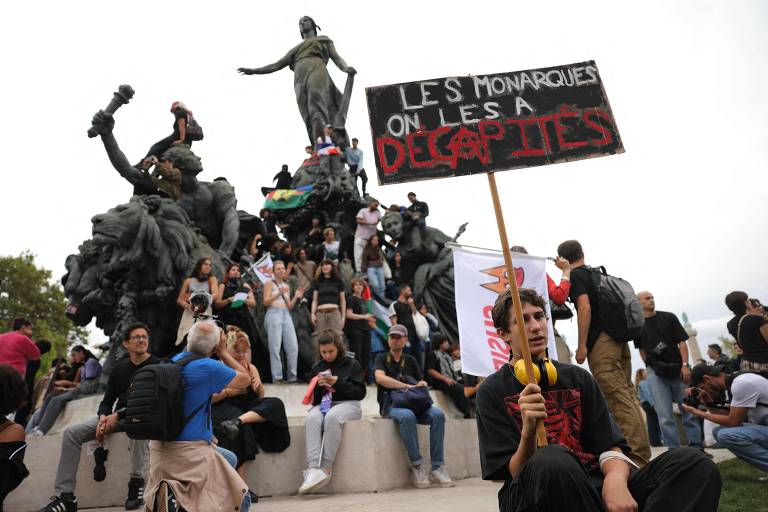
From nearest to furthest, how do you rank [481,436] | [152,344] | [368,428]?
[481,436] < [368,428] < [152,344]

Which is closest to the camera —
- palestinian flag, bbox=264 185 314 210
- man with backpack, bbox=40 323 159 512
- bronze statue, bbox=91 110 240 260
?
man with backpack, bbox=40 323 159 512

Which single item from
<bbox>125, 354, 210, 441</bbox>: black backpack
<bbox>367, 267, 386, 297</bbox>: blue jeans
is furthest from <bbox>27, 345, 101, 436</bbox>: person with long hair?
<bbox>367, 267, 386, 297</bbox>: blue jeans

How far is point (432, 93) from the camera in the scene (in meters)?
3.76

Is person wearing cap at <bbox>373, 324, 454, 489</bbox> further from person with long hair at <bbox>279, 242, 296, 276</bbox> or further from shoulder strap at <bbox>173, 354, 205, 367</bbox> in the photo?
person with long hair at <bbox>279, 242, 296, 276</bbox>

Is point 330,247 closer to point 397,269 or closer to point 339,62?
point 397,269

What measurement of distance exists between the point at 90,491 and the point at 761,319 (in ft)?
20.6

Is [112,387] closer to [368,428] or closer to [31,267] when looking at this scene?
[368,428]

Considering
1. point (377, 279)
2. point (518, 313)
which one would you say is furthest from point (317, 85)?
point (518, 313)

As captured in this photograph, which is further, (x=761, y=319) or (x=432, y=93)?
(x=761, y=319)

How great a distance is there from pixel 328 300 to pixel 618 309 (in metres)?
4.46

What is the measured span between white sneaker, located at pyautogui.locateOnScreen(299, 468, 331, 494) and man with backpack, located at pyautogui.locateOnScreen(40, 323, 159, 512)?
56.4 inches

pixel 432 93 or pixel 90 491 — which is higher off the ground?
pixel 432 93

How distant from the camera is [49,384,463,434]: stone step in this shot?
6.95 meters

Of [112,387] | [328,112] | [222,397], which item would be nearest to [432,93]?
[222,397]
